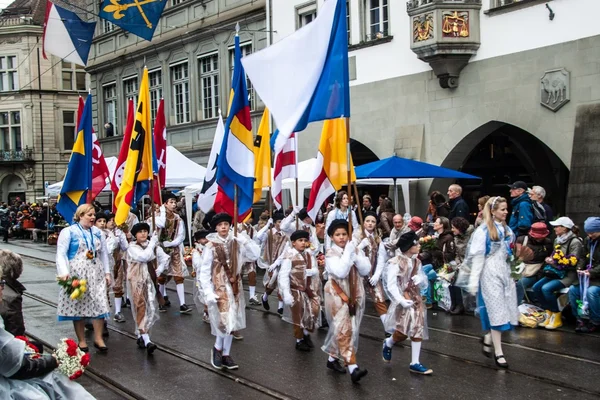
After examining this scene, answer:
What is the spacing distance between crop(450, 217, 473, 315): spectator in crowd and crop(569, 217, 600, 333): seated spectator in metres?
2.07

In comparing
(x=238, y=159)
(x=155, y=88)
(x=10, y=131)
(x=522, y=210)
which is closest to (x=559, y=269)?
(x=522, y=210)

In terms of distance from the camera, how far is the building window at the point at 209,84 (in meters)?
28.2

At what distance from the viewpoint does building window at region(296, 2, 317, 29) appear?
2272 centimetres

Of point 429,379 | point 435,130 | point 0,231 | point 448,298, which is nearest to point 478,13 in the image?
point 435,130

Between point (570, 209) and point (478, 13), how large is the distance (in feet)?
17.5

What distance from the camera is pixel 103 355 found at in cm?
957

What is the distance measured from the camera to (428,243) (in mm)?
13070

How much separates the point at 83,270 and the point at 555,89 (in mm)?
10733

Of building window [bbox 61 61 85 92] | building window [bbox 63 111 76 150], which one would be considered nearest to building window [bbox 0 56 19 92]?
building window [bbox 61 61 85 92]

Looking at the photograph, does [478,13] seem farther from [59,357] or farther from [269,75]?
[59,357]

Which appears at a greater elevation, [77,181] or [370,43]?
[370,43]

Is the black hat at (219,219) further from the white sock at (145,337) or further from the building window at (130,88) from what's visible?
the building window at (130,88)

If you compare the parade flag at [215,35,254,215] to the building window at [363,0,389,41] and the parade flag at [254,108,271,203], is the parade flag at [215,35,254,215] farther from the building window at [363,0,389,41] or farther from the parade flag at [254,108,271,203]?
the building window at [363,0,389,41]

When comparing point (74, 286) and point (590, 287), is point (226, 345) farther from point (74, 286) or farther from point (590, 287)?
point (590, 287)
